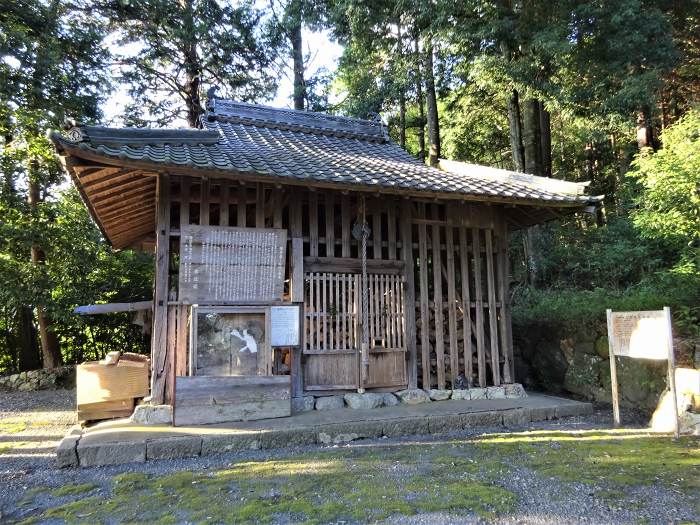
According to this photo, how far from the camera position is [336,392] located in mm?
6602

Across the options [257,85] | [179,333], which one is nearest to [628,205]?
[179,333]

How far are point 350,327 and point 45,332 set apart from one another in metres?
9.96

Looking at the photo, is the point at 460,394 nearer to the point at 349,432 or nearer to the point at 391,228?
the point at 349,432

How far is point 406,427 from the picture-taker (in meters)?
5.94

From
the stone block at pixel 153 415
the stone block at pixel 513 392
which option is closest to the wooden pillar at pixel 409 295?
the stone block at pixel 513 392

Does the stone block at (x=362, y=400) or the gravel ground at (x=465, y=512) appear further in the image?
the stone block at (x=362, y=400)

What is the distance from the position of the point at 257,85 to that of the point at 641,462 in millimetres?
17474

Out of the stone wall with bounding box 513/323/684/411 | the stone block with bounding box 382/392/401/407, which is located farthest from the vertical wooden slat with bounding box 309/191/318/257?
the stone wall with bounding box 513/323/684/411

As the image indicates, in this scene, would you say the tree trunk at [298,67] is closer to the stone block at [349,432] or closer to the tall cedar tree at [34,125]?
the tall cedar tree at [34,125]

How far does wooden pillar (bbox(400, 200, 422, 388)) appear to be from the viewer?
23.3ft

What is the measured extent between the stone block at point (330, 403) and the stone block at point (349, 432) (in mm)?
784

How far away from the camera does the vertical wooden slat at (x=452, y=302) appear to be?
289 inches

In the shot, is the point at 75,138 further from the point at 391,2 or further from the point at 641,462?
the point at 391,2

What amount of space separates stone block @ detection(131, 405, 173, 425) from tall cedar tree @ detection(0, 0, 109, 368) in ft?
23.3
